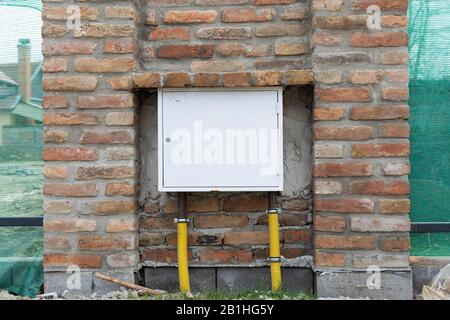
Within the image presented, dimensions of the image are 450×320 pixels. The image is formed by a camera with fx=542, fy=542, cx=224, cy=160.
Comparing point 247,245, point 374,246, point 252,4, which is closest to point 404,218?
point 374,246

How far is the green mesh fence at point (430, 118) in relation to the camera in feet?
9.75

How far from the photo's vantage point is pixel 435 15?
9.78 feet

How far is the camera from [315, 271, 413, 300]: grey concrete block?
2.69 metres

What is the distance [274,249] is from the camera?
2.74 m

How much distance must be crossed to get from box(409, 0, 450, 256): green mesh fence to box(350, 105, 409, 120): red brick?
0.35m

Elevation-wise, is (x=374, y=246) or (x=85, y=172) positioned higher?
(x=85, y=172)

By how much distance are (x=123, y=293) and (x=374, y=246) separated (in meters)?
1.27

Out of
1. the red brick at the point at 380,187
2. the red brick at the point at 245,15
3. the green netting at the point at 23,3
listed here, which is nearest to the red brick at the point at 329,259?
the red brick at the point at 380,187

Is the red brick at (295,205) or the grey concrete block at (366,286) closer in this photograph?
the grey concrete block at (366,286)

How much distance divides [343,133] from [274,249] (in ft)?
2.22

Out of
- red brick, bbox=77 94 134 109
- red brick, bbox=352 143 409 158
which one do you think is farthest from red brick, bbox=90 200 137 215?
red brick, bbox=352 143 409 158

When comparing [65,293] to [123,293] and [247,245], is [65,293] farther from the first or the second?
[247,245]

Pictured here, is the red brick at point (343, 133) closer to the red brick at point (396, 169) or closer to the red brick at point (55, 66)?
the red brick at point (396, 169)

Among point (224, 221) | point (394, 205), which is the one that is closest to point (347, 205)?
point (394, 205)
